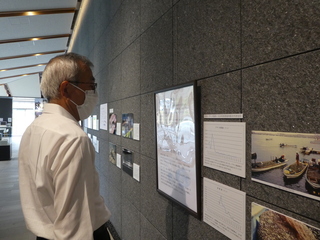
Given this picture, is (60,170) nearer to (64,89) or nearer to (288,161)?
(64,89)

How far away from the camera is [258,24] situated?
948 millimetres

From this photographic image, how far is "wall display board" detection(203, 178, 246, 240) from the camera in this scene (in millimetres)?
1038

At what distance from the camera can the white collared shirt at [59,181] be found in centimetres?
93

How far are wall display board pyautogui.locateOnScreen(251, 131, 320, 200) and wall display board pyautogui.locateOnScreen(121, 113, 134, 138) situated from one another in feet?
5.49

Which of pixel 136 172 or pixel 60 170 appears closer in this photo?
pixel 60 170

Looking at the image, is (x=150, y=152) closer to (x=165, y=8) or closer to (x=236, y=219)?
(x=236, y=219)

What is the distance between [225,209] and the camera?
3.71 feet

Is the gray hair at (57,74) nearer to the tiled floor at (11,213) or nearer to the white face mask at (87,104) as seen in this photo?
the white face mask at (87,104)

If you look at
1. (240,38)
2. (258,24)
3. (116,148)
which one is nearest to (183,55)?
(240,38)

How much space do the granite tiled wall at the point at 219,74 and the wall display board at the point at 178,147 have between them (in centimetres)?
8

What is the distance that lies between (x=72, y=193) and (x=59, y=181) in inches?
3.1

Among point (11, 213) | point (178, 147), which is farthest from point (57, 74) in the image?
point (11, 213)

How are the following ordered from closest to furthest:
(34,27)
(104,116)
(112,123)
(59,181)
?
(59,181) < (112,123) < (104,116) < (34,27)

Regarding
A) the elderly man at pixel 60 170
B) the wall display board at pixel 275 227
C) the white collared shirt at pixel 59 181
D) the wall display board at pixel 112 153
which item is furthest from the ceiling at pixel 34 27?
the wall display board at pixel 275 227
